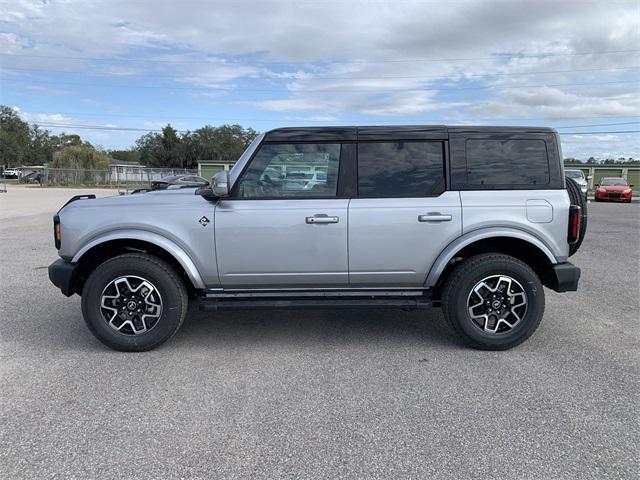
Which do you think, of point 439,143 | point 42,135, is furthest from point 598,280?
point 42,135

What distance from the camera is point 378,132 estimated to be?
4.30m

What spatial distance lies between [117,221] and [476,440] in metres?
3.23

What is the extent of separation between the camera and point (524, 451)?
275cm

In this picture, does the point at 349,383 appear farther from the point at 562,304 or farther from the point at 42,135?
the point at 42,135

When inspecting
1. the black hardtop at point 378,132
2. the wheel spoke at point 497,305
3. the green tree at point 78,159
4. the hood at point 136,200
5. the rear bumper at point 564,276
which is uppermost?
the green tree at point 78,159

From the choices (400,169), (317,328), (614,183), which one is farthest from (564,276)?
(614,183)

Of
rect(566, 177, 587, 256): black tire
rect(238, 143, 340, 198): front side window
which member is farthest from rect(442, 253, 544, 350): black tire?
rect(238, 143, 340, 198): front side window

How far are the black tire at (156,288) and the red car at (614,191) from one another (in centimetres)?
2857

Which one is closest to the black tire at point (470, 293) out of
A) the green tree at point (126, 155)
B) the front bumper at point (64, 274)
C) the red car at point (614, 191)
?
the front bumper at point (64, 274)

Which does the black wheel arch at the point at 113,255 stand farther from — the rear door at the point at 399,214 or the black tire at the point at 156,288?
the rear door at the point at 399,214

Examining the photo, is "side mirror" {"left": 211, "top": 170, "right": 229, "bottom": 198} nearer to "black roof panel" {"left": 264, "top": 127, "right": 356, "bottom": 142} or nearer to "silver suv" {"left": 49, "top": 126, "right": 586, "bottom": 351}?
"silver suv" {"left": 49, "top": 126, "right": 586, "bottom": 351}

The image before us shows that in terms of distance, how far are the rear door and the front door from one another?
18 centimetres

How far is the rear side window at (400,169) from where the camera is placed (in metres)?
A: 4.24

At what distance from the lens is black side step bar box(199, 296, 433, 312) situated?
165 inches
